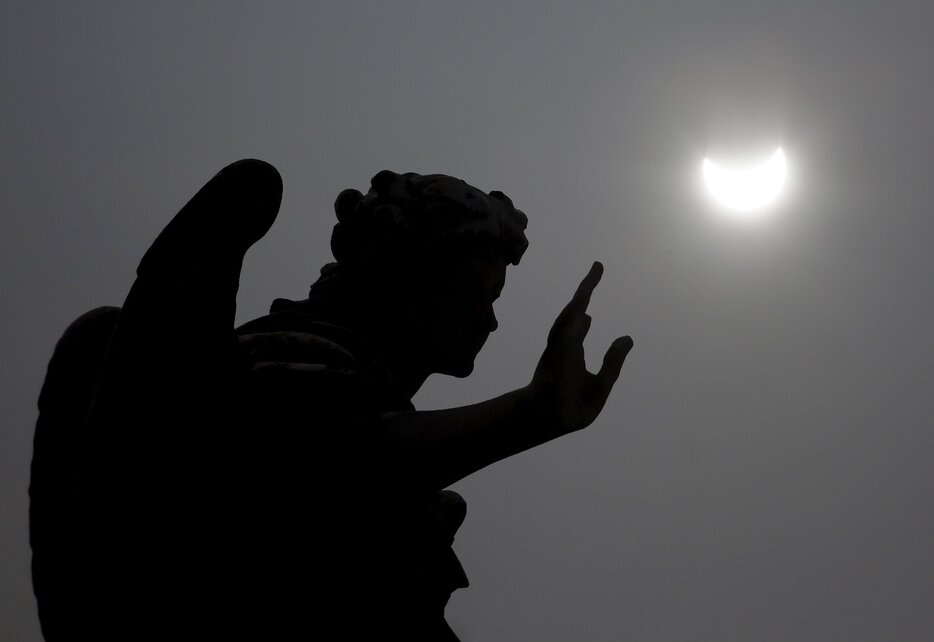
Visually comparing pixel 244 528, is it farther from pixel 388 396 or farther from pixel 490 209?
pixel 490 209

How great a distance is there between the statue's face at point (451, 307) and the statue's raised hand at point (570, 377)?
0.49 m

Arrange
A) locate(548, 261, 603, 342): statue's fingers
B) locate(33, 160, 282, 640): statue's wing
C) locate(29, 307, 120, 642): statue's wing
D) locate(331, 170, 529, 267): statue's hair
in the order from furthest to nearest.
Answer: locate(331, 170, 529, 267): statue's hair
locate(29, 307, 120, 642): statue's wing
locate(548, 261, 603, 342): statue's fingers
locate(33, 160, 282, 640): statue's wing

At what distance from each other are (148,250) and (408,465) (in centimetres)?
88

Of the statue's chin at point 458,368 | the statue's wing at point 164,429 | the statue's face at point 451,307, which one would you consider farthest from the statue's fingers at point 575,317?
the statue's wing at point 164,429

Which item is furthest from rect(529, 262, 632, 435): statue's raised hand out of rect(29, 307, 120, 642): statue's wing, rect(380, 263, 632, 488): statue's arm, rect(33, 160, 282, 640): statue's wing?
rect(29, 307, 120, 642): statue's wing

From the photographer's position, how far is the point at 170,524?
2.51 m

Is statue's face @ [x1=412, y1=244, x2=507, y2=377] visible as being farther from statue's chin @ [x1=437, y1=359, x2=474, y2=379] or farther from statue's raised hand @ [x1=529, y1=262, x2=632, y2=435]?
statue's raised hand @ [x1=529, y1=262, x2=632, y2=435]

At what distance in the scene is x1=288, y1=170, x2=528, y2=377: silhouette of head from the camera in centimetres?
310

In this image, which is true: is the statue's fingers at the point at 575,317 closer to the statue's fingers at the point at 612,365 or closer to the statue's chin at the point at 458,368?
the statue's fingers at the point at 612,365

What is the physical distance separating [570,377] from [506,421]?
0.21 metres

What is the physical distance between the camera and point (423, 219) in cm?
311

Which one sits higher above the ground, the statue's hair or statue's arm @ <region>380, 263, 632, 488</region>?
the statue's hair

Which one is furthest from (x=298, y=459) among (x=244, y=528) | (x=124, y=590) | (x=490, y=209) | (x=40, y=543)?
(x=490, y=209)

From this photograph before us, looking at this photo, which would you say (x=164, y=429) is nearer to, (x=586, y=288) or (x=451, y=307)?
(x=451, y=307)
